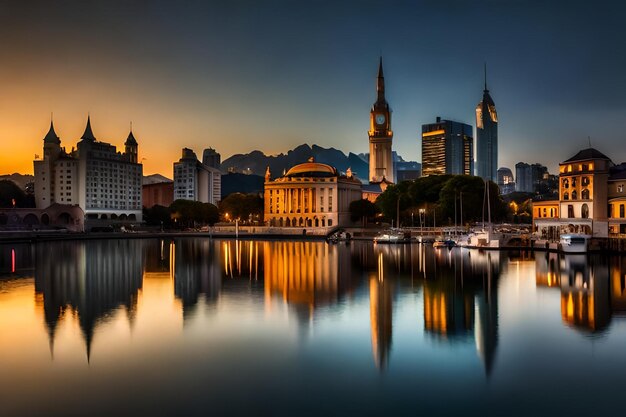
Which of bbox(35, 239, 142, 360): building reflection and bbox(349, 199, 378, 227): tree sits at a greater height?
bbox(349, 199, 378, 227): tree

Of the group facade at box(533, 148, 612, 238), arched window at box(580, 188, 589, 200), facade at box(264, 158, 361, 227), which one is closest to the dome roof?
facade at box(264, 158, 361, 227)

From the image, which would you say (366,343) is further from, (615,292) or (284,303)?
(615,292)

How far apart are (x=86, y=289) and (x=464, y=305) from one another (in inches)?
918

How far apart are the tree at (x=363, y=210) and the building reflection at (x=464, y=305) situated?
100522mm

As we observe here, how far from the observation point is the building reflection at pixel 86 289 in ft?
84.8

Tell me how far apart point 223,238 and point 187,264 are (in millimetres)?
74171

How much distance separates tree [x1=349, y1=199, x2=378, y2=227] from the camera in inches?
5999

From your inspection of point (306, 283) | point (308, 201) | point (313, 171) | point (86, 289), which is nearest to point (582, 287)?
point (306, 283)

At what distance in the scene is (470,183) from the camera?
103m

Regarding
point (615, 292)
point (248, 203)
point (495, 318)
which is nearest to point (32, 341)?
point (495, 318)

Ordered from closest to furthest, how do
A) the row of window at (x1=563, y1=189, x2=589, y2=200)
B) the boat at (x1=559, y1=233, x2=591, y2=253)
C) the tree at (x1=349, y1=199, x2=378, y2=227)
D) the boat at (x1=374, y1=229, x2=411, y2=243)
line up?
the boat at (x1=559, y1=233, x2=591, y2=253), the row of window at (x1=563, y1=189, x2=589, y2=200), the boat at (x1=374, y1=229, x2=411, y2=243), the tree at (x1=349, y1=199, x2=378, y2=227)

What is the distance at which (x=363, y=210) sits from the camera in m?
152

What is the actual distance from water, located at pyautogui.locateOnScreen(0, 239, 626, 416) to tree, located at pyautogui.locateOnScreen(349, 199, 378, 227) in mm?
111703

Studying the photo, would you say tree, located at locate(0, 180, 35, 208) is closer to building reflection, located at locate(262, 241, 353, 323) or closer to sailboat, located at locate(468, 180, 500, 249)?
building reflection, located at locate(262, 241, 353, 323)
